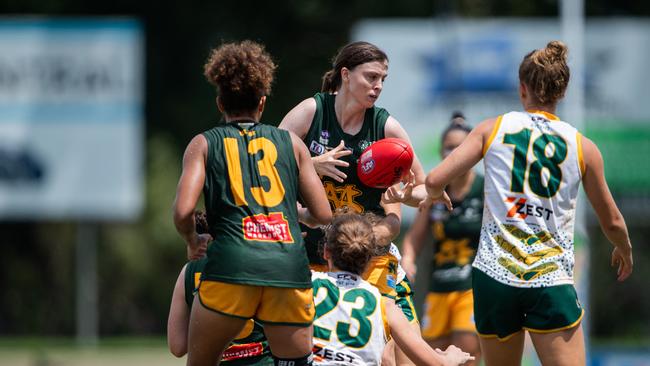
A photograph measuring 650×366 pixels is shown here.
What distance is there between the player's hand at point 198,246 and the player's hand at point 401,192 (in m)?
0.99

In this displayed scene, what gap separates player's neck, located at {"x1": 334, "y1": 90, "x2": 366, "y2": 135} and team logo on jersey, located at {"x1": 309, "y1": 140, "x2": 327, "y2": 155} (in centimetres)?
15

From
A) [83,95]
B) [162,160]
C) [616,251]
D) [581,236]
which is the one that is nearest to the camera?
[616,251]

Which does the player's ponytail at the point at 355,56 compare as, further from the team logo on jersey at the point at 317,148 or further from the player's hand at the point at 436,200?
the player's hand at the point at 436,200

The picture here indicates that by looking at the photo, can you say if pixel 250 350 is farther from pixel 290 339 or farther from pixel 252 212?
pixel 252 212

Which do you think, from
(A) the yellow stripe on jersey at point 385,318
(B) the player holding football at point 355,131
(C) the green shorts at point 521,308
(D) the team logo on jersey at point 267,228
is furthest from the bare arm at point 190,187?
(C) the green shorts at point 521,308

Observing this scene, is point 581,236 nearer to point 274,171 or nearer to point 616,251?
point 616,251

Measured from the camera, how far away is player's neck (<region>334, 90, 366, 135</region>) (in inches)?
227

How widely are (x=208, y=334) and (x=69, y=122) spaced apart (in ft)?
41.7

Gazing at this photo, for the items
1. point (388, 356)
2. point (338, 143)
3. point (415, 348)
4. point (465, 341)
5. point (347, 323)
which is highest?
point (338, 143)

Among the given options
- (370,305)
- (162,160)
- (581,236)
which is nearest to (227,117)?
(370,305)

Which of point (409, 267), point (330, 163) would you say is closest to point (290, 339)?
point (330, 163)

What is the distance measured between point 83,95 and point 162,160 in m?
3.34

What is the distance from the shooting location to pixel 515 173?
4992 mm

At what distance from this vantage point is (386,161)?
216 inches
